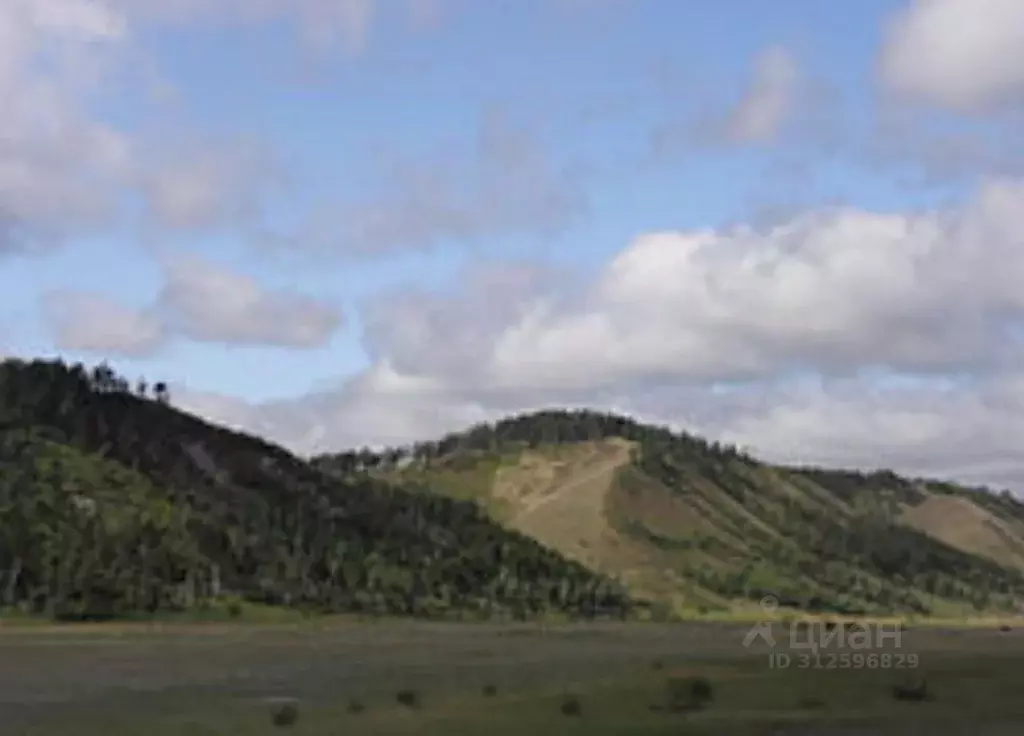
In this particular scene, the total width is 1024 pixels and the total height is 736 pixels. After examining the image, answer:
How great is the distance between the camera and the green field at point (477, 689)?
4881 cm

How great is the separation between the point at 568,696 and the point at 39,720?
18325 millimetres

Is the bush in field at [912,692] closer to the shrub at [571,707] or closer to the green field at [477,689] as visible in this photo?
the green field at [477,689]

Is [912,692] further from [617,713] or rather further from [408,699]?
[408,699]

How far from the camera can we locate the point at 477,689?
6862cm

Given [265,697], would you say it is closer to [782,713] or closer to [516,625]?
[782,713]

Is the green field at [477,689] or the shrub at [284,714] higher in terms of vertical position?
the green field at [477,689]

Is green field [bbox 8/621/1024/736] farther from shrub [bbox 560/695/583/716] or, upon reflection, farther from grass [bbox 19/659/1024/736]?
shrub [bbox 560/695/583/716]

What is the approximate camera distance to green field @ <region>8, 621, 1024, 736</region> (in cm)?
4881

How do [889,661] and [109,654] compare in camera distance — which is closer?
[889,661]

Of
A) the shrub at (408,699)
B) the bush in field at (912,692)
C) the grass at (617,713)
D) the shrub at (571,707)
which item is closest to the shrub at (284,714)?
the grass at (617,713)

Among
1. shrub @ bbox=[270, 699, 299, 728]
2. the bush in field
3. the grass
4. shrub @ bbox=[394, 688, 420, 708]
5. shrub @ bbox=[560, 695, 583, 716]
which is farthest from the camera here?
the bush in field

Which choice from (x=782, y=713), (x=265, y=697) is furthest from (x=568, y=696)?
(x=265, y=697)

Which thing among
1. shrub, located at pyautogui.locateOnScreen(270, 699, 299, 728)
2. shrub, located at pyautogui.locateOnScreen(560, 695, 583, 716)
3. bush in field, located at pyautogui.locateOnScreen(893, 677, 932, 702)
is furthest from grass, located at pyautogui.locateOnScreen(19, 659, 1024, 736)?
shrub, located at pyautogui.locateOnScreen(270, 699, 299, 728)

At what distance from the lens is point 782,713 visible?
173 ft
